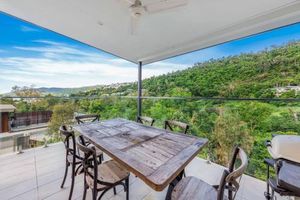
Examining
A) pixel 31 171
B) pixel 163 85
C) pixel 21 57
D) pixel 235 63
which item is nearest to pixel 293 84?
pixel 235 63

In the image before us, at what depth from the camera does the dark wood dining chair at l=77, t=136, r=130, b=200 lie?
1229 millimetres

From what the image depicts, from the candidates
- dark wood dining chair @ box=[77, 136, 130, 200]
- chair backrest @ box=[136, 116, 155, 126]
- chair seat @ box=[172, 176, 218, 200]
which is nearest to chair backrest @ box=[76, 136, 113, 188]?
dark wood dining chair @ box=[77, 136, 130, 200]

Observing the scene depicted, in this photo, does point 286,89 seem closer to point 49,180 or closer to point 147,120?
point 147,120

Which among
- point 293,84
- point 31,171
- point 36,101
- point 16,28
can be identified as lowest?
point 31,171

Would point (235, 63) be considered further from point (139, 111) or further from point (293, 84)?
point (139, 111)

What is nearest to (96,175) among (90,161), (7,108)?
(90,161)

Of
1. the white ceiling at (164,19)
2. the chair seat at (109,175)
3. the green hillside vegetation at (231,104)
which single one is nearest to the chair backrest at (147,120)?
the chair seat at (109,175)

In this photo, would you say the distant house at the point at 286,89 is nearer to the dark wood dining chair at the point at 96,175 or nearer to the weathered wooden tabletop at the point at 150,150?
the weathered wooden tabletop at the point at 150,150

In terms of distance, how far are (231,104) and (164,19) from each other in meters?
2.49

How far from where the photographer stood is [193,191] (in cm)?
121

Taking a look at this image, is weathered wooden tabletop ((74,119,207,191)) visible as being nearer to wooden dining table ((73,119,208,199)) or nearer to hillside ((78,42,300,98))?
wooden dining table ((73,119,208,199))

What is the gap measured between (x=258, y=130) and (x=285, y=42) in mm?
2195

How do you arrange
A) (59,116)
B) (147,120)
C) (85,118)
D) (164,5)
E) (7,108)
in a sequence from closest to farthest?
(164,5) → (147,120) → (7,108) → (85,118) → (59,116)

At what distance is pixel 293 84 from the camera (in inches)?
123
